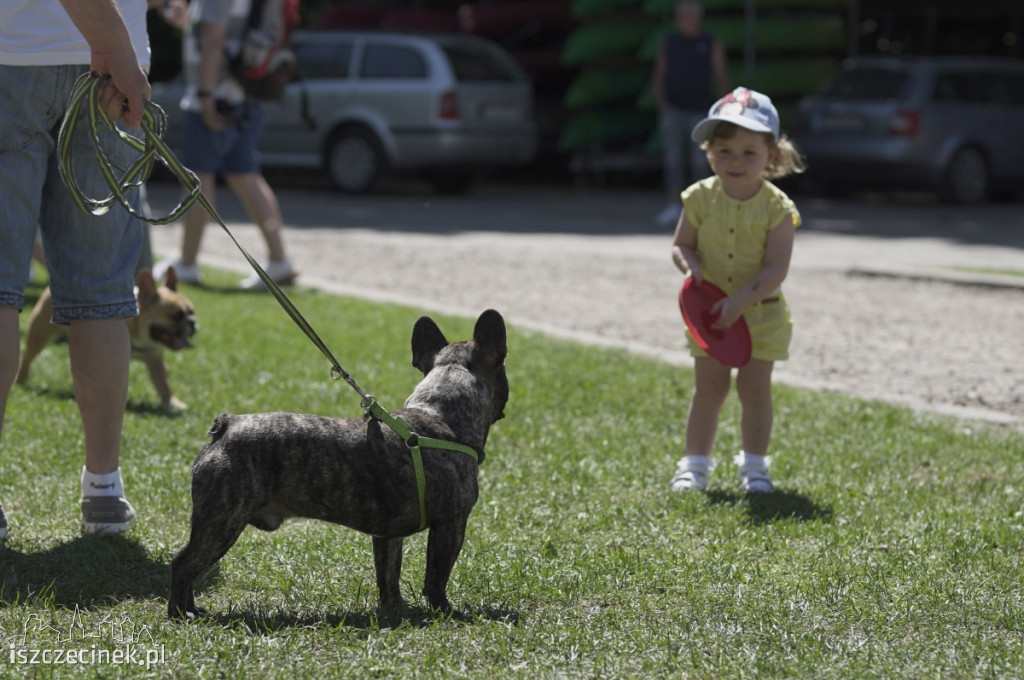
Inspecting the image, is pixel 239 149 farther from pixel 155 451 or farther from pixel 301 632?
pixel 301 632

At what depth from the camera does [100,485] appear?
13.8ft

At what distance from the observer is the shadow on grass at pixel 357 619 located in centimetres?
342

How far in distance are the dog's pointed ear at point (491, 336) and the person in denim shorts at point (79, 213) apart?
3.68 ft

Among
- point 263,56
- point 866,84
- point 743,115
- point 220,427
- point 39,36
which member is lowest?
point 220,427

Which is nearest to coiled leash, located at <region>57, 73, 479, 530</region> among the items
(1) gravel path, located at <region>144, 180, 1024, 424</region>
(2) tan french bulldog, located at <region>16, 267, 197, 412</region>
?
(2) tan french bulldog, located at <region>16, 267, 197, 412</region>

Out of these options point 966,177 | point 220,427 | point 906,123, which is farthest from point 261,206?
point 966,177

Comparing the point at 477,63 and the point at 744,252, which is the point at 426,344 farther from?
the point at 477,63

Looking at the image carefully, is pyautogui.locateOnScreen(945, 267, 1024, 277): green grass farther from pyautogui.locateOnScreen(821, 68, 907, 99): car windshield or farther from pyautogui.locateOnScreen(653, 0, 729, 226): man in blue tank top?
pyautogui.locateOnScreen(821, 68, 907, 99): car windshield

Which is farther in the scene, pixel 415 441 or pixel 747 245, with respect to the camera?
pixel 747 245

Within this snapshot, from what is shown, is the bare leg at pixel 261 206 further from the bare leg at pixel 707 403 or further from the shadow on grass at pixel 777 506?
the shadow on grass at pixel 777 506

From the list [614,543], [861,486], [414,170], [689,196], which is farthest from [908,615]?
[414,170]

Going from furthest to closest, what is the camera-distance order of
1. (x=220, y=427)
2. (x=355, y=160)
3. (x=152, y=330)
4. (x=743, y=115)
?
(x=355, y=160) → (x=152, y=330) → (x=743, y=115) → (x=220, y=427)

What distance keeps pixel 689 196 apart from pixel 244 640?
2537mm

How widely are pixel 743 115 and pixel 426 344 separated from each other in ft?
5.67
